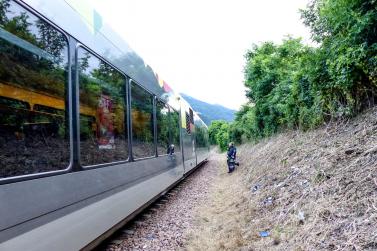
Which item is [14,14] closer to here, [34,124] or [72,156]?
[34,124]

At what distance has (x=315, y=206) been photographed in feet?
15.3

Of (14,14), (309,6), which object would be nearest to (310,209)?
(14,14)

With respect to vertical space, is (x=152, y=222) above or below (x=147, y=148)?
below

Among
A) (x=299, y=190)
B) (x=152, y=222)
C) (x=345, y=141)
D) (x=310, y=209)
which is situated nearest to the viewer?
(x=310, y=209)

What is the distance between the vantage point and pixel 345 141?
6211 mm

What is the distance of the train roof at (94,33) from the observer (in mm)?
3834

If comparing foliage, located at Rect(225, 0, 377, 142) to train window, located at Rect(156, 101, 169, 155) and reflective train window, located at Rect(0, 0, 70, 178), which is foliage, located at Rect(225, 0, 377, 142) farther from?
reflective train window, located at Rect(0, 0, 70, 178)

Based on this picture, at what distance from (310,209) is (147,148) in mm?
3482

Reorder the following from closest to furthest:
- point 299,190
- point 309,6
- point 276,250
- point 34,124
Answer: point 34,124 → point 276,250 → point 299,190 → point 309,6

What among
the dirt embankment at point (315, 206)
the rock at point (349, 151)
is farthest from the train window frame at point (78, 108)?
the rock at point (349, 151)

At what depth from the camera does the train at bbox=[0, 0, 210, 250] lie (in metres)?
3.02

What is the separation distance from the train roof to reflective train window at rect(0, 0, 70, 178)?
6.9 inches

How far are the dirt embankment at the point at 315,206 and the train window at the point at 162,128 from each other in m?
1.75

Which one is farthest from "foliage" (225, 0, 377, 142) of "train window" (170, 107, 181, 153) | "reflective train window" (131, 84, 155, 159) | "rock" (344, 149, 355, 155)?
"reflective train window" (131, 84, 155, 159)
